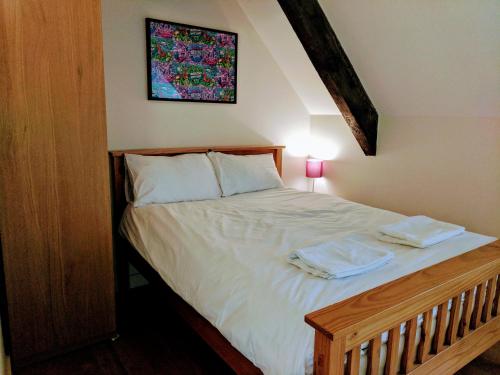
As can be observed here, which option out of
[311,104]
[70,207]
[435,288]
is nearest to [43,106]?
[70,207]

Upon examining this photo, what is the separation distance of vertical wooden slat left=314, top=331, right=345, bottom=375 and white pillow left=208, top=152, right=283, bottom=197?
195 centimetres

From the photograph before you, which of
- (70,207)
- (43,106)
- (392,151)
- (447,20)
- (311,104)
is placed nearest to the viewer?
(43,106)

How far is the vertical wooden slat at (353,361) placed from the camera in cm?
115

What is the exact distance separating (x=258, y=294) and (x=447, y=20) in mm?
2039

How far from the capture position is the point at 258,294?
4.68 ft

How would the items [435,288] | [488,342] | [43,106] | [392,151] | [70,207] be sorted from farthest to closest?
[392,151] < [70,207] < [43,106] < [488,342] < [435,288]

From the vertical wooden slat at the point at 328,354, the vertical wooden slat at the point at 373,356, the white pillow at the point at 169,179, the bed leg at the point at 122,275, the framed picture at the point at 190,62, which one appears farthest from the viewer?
the framed picture at the point at 190,62

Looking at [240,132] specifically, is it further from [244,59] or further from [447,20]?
[447,20]

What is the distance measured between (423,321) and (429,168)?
196cm

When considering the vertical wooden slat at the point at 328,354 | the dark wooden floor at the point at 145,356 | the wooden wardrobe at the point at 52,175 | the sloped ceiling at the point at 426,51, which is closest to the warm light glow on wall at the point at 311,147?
the sloped ceiling at the point at 426,51

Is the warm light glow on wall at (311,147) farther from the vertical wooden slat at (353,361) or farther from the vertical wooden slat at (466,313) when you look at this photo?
the vertical wooden slat at (353,361)

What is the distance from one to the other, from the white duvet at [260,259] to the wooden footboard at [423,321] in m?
0.13

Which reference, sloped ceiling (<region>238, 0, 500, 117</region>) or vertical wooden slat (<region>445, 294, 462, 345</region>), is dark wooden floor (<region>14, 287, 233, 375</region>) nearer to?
vertical wooden slat (<region>445, 294, 462, 345</region>)

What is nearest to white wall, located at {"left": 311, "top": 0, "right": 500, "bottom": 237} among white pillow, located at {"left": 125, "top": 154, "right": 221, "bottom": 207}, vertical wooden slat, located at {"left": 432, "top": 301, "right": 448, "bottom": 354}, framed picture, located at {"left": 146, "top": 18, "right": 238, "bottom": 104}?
framed picture, located at {"left": 146, "top": 18, "right": 238, "bottom": 104}
